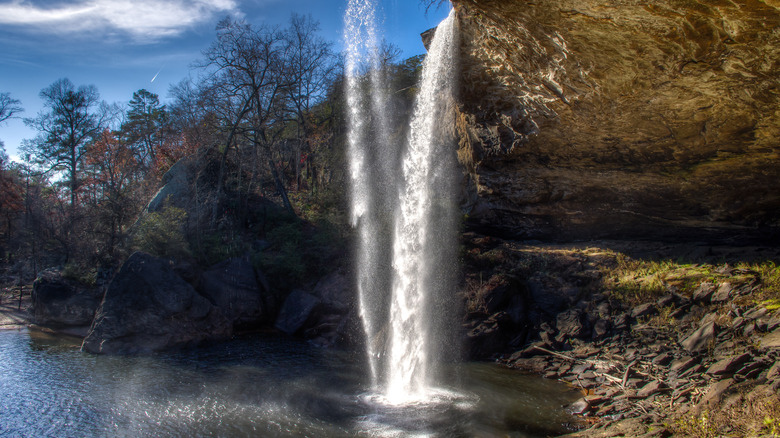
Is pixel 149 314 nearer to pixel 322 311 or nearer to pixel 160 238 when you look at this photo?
pixel 160 238

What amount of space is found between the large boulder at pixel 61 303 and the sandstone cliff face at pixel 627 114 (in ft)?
43.1

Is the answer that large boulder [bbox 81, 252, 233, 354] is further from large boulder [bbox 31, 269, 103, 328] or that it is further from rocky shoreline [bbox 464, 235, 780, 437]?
rocky shoreline [bbox 464, 235, 780, 437]

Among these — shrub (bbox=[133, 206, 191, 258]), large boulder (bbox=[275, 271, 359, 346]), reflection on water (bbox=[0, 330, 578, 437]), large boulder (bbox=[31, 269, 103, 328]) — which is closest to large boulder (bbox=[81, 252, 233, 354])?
reflection on water (bbox=[0, 330, 578, 437])

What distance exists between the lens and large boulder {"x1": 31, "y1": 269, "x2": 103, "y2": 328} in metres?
13.4

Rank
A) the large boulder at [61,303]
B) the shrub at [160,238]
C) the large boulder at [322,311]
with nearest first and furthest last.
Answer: the large boulder at [322,311] → the large boulder at [61,303] → the shrub at [160,238]

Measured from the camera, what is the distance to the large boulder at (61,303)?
13352mm

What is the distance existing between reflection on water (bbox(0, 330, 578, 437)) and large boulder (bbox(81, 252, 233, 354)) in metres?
0.67

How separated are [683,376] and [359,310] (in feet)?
27.2

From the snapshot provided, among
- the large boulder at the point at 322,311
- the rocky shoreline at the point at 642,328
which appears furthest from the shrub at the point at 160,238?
the rocky shoreline at the point at 642,328

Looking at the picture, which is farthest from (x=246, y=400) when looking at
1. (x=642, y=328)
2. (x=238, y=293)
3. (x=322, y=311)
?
(x=642, y=328)

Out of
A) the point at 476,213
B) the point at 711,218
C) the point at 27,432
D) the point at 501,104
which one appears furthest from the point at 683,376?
the point at 27,432

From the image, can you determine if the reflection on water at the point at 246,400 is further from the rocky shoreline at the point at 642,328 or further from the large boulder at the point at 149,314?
the rocky shoreline at the point at 642,328

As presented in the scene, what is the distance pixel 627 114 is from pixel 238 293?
474 inches

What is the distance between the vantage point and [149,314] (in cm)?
1140
